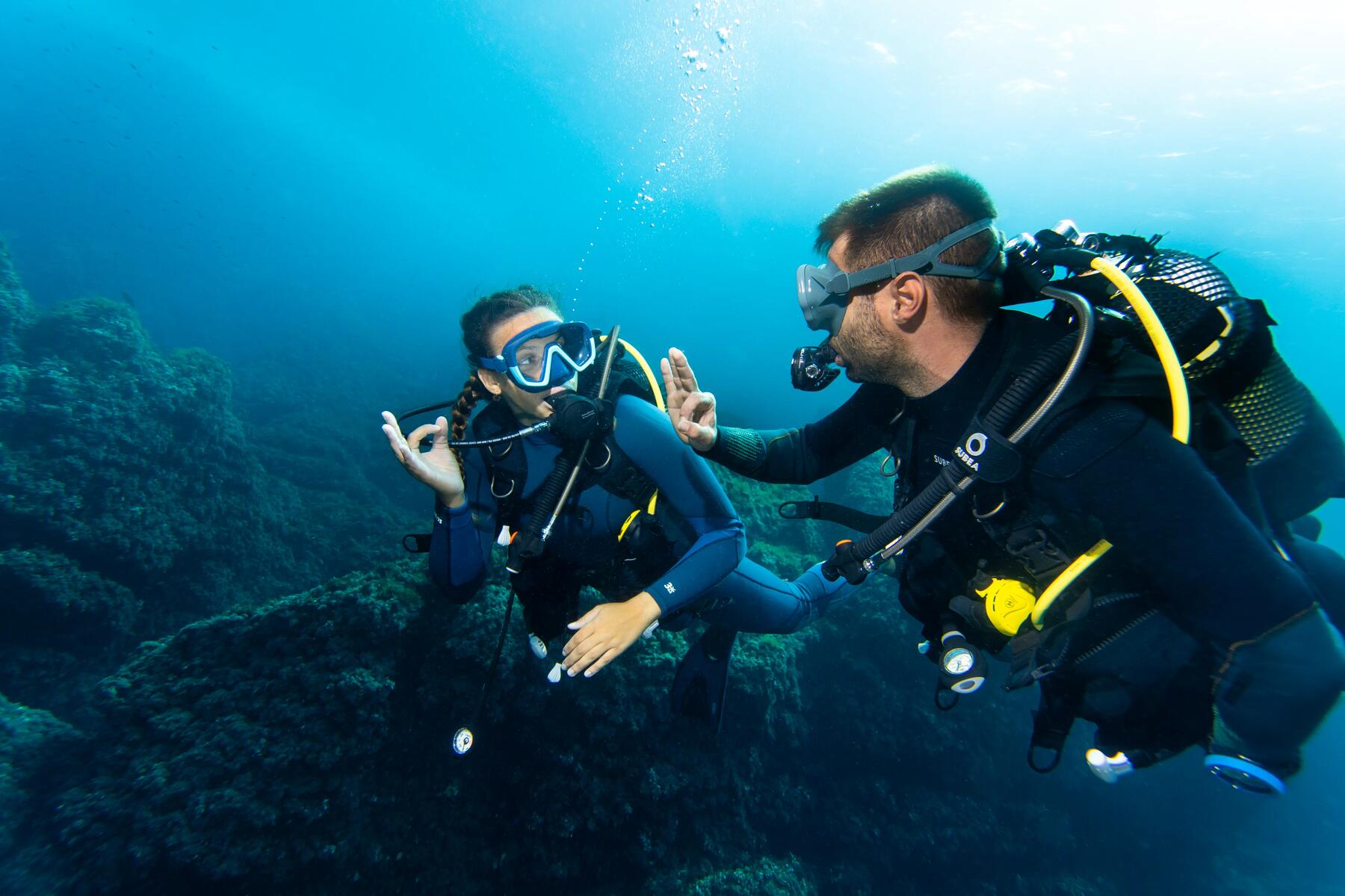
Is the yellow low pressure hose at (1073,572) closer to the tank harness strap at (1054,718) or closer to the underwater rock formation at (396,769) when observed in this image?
the tank harness strap at (1054,718)

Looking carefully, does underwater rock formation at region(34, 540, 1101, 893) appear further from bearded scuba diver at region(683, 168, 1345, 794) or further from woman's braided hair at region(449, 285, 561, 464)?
bearded scuba diver at region(683, 168, 1345, 794)

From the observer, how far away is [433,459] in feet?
9.84

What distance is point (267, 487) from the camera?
12062 mm

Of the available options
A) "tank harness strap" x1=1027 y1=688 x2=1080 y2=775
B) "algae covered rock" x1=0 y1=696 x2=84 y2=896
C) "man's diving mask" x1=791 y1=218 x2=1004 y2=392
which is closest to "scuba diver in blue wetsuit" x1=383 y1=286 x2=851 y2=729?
"man's diving mask" x1=791 y1=218 x2=1004 y2=392

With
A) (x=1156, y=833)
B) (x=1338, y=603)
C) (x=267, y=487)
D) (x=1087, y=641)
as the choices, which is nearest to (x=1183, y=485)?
(x=1087, y=641)

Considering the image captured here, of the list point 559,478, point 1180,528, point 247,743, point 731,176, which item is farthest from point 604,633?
point 731,176

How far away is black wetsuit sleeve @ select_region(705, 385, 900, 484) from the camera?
9.20 ft

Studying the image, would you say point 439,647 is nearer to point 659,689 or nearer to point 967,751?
point 659,689

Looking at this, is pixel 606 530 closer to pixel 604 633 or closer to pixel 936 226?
pixel 604 633

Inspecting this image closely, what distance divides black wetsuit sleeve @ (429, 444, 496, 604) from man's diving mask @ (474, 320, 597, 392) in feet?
2.35

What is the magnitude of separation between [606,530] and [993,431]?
7.56ft

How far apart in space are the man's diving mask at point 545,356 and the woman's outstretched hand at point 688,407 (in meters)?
0.71

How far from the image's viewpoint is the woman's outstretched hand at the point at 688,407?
2.67 meters

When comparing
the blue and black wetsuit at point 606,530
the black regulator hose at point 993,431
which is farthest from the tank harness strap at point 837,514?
the black regulator hose at point 993,431
